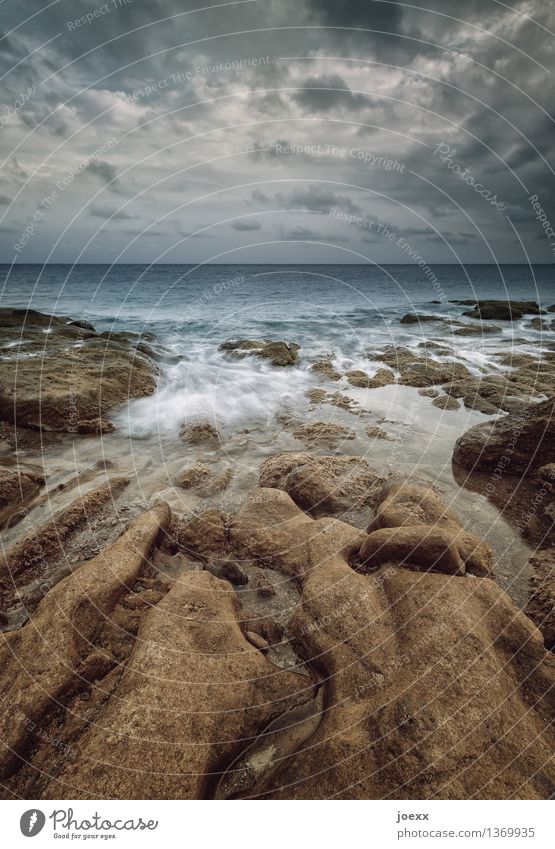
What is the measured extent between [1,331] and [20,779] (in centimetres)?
2088

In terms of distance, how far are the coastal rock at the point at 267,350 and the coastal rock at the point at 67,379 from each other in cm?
456

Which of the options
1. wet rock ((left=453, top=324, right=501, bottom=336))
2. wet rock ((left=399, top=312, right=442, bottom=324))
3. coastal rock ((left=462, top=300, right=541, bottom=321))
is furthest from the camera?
coastal rock ((left=462, top=300, right=541, bottom=321))

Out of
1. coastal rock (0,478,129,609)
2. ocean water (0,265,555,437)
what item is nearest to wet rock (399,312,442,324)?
ocean water (0,265,555,437)

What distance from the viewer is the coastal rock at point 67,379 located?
9.65 metres

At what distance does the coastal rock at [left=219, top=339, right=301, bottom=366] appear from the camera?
1650cm

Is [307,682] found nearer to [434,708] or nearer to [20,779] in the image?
[434,708]

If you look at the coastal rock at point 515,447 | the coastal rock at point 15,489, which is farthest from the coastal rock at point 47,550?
the coastal rock at point 515,447

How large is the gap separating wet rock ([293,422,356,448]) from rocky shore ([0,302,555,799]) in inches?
69.1

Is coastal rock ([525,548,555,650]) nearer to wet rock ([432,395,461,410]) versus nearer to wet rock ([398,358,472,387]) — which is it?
wet rock ([432,395,461,410])

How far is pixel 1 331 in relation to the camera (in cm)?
1830

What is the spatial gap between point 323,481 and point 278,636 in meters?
2.99
